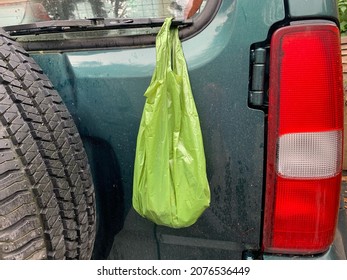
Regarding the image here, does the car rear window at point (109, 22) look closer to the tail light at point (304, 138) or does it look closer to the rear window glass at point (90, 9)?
the rear window glass at point (90, 9)

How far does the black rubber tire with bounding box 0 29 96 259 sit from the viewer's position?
3.28 feet

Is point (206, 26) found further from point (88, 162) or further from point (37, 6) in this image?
point (37, 6)

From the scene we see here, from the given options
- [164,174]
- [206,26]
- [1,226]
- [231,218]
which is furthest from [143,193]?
[206,26]

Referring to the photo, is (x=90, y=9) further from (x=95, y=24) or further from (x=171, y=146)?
(x=171, y=146)

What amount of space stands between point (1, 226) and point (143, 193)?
0.46m

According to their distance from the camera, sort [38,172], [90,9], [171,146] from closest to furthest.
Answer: [38,172]
[171,146]
[90,9]

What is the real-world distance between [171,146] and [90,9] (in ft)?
2.20

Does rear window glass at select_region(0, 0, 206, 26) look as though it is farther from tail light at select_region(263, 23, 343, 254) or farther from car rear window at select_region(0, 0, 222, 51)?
tail light at select_region(263, 23, 343, 254)

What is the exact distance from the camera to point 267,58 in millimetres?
1082

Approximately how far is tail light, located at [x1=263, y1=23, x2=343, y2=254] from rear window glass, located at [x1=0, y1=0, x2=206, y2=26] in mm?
388

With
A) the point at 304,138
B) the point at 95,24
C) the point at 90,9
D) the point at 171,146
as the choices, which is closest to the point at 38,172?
the point at 171,146

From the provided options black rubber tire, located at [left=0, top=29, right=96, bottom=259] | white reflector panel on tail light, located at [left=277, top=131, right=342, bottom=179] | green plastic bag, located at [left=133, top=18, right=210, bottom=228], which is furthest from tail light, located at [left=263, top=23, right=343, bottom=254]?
black rubber tire, located at [left=0, top=29, right=96, bottom=259]

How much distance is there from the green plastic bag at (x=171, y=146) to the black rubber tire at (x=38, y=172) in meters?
0.24

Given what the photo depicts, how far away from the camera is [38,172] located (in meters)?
1.07
